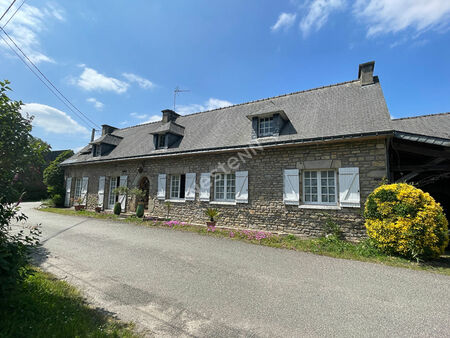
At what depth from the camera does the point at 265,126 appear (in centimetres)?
910

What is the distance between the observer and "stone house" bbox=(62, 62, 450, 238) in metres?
6.81

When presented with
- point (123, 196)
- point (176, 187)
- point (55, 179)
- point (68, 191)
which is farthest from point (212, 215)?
point (55, 179)

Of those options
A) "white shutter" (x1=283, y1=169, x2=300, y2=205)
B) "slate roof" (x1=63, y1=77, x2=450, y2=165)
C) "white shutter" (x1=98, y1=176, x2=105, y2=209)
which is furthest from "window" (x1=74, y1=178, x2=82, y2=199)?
"white shutter" (x1=283, y1=169, x2=300, y2=205)

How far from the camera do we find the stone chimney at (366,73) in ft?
30.0

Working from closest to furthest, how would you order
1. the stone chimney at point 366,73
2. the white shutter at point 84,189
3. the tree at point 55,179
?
the stone chimney at point 366,73 → the white shutter at point 84,189 → the tree at point 55,179

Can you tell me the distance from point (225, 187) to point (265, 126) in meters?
2.91

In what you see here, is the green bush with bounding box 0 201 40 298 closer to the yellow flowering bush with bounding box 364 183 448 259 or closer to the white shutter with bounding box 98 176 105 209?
the yellow flowering bush with bounding box 364 183 448 259

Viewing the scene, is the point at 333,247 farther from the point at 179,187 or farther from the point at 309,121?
the point at 179,187

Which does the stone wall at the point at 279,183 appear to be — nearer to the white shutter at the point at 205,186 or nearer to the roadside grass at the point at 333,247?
the white shutter at the point at 205,186

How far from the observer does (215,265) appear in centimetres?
468

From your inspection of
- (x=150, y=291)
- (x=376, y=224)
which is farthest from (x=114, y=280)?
(x=376, y=224)

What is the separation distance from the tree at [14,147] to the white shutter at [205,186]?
22.4 ft

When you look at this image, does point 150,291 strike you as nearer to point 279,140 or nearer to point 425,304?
point 425,304

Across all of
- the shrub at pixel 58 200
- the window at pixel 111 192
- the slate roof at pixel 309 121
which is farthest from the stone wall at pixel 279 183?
the shrub at pixel 58 200
